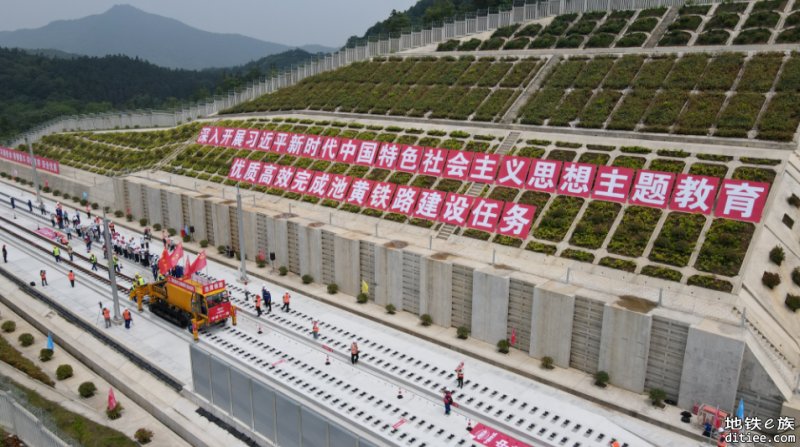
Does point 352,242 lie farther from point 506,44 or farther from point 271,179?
point 506,44

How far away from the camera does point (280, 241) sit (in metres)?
34.4

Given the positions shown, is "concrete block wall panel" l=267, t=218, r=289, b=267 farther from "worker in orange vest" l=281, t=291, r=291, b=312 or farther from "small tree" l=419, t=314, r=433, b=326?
"small tree" l=419, t=314, r=433, b=326

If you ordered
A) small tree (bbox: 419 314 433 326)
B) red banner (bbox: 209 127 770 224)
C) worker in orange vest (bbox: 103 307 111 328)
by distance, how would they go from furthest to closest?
small tree (bbox: 419 314 433 326) < worker in orange vest (bbox: 103 307 111 328) < red banner (bbox: 209 127 770 224)

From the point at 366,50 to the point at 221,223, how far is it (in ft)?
106

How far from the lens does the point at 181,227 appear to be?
4159cm

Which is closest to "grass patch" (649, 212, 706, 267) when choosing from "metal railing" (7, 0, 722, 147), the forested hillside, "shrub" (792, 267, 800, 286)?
"shrub" (792, 267, 800, 286)

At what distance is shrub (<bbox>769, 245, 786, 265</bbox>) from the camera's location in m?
23.6

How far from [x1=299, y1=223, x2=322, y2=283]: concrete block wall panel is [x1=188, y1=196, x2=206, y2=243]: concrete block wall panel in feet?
33.1

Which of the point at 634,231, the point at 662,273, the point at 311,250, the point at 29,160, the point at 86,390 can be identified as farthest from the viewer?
the point at 29,160

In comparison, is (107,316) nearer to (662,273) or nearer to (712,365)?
(662,273)

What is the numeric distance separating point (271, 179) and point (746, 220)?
30237mm

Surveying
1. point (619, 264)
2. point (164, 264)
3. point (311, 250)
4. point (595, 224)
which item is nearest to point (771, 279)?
point (619, 264)

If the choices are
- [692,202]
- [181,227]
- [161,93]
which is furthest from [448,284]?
[161,93]

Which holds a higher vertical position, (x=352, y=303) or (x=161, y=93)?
(x=161, y=93)
